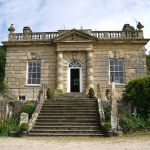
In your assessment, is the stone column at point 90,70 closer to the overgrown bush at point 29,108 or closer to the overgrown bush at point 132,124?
the overgrown bush at point 29,108

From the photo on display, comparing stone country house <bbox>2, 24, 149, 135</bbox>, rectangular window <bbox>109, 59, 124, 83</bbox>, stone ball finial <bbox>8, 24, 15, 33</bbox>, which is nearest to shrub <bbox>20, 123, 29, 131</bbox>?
stone country house <bbox>2, 24, 149, 135</bbox>

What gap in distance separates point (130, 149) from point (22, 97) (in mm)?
16024

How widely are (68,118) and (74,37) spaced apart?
10002 mm

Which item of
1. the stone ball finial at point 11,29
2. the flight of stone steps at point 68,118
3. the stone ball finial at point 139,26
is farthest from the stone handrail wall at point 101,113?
the stone ball finial at point 11,29

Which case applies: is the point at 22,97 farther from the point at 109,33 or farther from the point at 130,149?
the point at 130,149

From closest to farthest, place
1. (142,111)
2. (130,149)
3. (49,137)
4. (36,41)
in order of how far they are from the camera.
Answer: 1. (130,149)
2. (49,137)
3. (142,111)
4. (36,41)

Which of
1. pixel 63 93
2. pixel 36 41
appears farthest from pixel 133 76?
pixel 36 41

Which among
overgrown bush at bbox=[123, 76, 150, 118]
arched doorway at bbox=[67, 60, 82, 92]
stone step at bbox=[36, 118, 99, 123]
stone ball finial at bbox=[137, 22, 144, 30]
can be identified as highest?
stone ball finial at bbox=[137, 22, 144, 30]

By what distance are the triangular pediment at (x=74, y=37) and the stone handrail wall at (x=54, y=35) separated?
918mm

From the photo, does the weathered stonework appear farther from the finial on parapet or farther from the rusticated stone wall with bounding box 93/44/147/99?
the finial on parapet

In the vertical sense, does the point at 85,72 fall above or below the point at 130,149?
above

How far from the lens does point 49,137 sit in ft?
47.0

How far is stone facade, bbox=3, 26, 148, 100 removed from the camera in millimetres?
24875

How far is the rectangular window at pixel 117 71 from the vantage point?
25.1 metres
